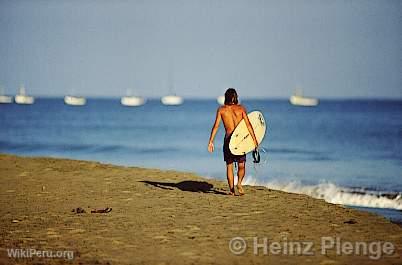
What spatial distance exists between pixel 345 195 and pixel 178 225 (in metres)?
9.71

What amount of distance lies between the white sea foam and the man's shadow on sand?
3.36 m

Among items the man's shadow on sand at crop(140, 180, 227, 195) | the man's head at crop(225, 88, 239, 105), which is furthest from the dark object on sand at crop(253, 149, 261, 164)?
the man's shadow on sand at crop(140, 180, 227, 195)

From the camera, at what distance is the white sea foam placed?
15297mm

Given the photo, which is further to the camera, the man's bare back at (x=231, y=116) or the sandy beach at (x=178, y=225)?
the man's bare back at (x=231, y=116)

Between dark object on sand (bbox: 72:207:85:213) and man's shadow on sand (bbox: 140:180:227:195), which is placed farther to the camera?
man's shadow on sand (bbox: 140:180:227:195)

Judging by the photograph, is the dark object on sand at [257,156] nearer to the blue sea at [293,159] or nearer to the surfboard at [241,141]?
the surfboard at [241,141]

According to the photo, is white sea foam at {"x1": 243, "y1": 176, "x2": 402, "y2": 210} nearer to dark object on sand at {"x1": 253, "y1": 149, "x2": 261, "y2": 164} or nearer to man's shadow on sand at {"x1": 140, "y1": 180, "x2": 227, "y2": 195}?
man's shadow on sand at {"x1": 140, "y1": 180, "x2": 227, "y2": 195}

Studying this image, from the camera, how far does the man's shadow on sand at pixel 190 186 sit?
11.5 m

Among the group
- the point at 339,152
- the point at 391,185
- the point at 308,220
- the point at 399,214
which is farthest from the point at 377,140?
the point at 308,220

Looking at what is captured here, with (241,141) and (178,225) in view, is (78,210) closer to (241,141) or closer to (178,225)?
(178,225)

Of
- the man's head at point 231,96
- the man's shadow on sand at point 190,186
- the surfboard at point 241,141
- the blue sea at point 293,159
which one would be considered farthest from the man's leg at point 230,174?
the blue sea at point 293,159

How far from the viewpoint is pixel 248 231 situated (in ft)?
25.4

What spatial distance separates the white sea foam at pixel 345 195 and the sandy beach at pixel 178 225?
→ 4587 millimetres

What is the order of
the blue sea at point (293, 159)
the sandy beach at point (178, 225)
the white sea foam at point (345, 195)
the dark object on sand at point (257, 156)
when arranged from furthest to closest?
the blue sea at point (293, 159) → the white sea foam at point (345, 195) → the dark object on sand at point (257, 156) → the sandy beach at point (178, 225)
